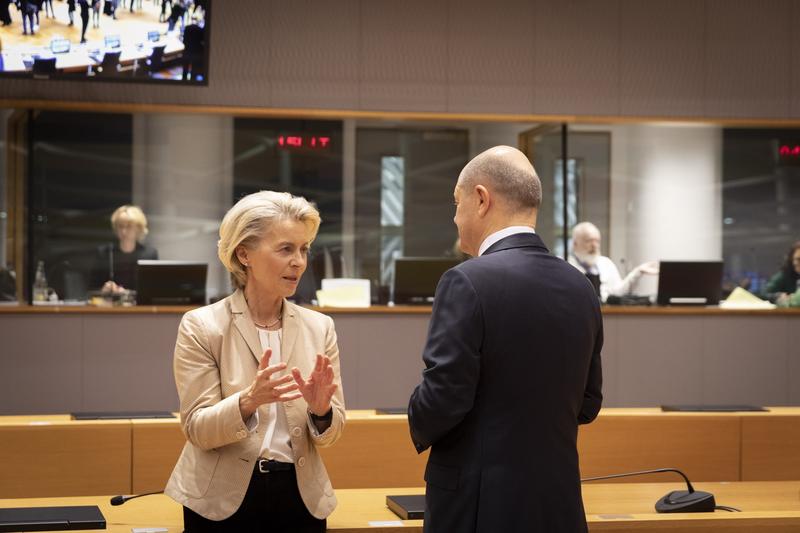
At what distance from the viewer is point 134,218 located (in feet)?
27.2

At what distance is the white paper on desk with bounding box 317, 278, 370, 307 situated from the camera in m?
7.23

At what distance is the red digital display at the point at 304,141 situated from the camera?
28.5ft

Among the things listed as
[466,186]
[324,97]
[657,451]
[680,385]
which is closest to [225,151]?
[324,97]

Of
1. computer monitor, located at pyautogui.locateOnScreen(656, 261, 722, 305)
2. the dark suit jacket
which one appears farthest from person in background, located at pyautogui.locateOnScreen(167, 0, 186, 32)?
the dark suit jacket

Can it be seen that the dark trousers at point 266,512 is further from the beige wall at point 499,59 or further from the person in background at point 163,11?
the beige wall at point 499,59

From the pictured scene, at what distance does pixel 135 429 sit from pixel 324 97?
385 cm

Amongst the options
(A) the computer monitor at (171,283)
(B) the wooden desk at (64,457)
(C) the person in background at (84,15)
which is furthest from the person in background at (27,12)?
(B) the wooden desk at (64,457)

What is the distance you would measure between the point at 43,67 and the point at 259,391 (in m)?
4.75

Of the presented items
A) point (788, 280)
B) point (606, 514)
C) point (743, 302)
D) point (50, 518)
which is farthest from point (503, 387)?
point (788, 280)

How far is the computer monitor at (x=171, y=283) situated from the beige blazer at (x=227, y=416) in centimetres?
469

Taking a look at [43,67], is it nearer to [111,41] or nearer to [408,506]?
[111,41]

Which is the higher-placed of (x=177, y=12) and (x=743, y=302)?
(x=177, y=12)

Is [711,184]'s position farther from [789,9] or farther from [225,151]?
[225,151]

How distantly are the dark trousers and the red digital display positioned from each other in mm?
6529
